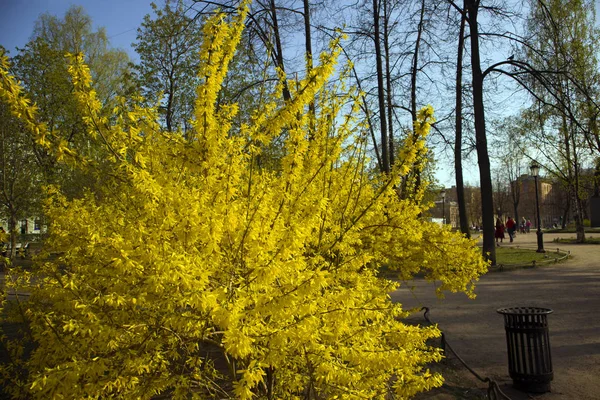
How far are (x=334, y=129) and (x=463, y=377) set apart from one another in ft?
12.1

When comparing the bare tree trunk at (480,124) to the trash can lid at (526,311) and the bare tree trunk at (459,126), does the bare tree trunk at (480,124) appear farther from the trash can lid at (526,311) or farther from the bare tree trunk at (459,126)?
the trash can lid at (526,311)

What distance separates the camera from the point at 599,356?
236 inches

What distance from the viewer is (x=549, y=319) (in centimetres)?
818

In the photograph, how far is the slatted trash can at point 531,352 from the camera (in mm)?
5016

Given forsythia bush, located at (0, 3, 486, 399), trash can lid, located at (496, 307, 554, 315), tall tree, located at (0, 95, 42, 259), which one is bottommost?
trash can lid, located at (496, 307, 554, 315)

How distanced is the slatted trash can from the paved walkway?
0.13m

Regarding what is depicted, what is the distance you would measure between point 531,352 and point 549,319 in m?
3.72

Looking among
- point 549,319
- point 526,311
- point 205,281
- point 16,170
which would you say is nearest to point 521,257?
point 549,319

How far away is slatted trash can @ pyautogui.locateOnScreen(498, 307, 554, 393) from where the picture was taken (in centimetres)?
502

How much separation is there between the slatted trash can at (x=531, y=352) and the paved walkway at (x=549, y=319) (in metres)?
0.13

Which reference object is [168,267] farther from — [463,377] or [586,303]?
[586,303]

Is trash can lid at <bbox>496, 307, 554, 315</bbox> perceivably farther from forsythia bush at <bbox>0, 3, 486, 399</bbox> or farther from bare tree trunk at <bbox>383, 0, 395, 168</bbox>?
bare tree trunk at <bbox>383, 0, 395, 168</bbox>

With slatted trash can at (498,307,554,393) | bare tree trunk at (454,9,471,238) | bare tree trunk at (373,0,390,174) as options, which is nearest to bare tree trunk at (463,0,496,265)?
bare tree trunk at (454,9,471,238)

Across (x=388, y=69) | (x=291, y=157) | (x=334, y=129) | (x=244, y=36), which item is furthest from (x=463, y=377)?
(x=388, y=69)
